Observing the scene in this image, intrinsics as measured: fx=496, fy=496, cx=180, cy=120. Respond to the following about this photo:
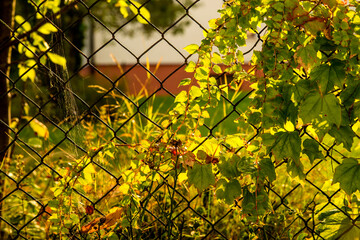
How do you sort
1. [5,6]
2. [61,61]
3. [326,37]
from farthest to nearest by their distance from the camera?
1. [5,6]
2. [61,61]
3. [326,37]

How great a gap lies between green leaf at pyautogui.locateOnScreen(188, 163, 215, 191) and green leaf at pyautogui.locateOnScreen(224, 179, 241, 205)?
0.21ft

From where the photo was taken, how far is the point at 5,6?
6.89 ft

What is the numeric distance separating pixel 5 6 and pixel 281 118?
1.38 meters

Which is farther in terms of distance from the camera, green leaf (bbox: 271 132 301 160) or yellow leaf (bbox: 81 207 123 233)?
yellow leaf (bbox: 81 207 123 233)

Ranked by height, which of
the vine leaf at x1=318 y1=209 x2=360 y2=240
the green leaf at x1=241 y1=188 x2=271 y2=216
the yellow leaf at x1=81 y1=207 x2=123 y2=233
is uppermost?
the yellow leaf at x1=81 y1=207 x2=123 y2=233

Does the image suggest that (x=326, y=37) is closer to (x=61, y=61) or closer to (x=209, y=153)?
(x=209, y=153)

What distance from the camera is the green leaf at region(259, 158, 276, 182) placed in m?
1.33

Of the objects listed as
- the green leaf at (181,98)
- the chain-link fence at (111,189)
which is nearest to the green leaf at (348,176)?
the chain-link fence at (111,189)

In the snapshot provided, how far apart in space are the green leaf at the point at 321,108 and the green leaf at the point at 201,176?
0.97 feet

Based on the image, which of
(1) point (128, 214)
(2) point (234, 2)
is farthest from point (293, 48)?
(1) point (128, 214)

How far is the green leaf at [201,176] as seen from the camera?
4.30 ft

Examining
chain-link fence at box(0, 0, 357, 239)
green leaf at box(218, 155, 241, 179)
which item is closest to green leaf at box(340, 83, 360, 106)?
chain-link fence at box(0, 0, 357, 239)

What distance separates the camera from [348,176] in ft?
4.19

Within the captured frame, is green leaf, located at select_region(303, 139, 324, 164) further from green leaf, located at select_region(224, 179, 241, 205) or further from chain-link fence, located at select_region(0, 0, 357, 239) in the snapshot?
green leaf, located at select_region(224, 179, 241, 205)
